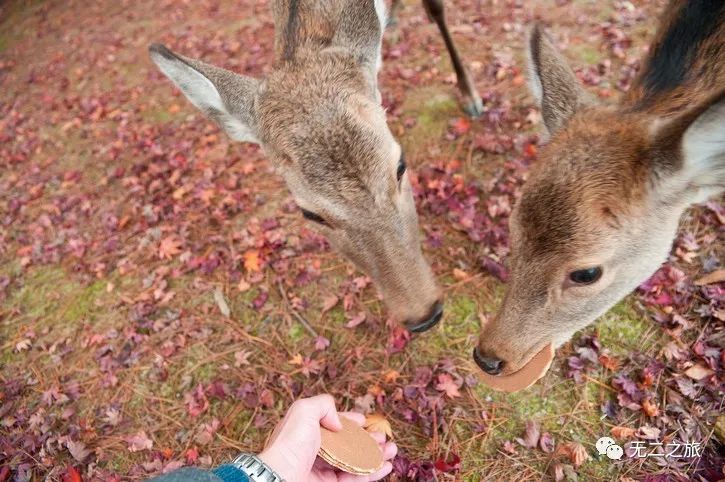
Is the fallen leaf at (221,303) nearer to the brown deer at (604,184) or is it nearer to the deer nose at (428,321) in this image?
the deer nose at (428,321)

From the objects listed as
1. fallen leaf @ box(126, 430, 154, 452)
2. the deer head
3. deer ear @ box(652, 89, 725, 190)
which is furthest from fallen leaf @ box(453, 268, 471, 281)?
fallen leaf @ box(126, 430, 154, 452)

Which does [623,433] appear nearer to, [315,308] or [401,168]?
[401,168]

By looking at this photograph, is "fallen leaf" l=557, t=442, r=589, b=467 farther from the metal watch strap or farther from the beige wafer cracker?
the metal watch strap

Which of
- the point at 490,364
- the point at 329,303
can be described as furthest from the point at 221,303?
the point at 490,364

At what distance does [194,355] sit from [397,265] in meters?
2.51

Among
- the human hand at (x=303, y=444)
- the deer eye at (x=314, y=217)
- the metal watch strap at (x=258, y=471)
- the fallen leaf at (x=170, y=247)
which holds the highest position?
the deer eye at (x=314, y=217)

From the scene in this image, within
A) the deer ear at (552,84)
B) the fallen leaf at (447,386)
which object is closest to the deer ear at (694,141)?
the deer ear at (552,84)

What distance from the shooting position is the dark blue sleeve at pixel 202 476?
7.29ft

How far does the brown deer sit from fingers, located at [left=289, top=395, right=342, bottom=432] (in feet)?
3.14

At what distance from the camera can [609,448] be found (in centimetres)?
315

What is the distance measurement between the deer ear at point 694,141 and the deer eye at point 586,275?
59 cm

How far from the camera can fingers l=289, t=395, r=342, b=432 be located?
267 cm

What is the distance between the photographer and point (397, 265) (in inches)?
123
